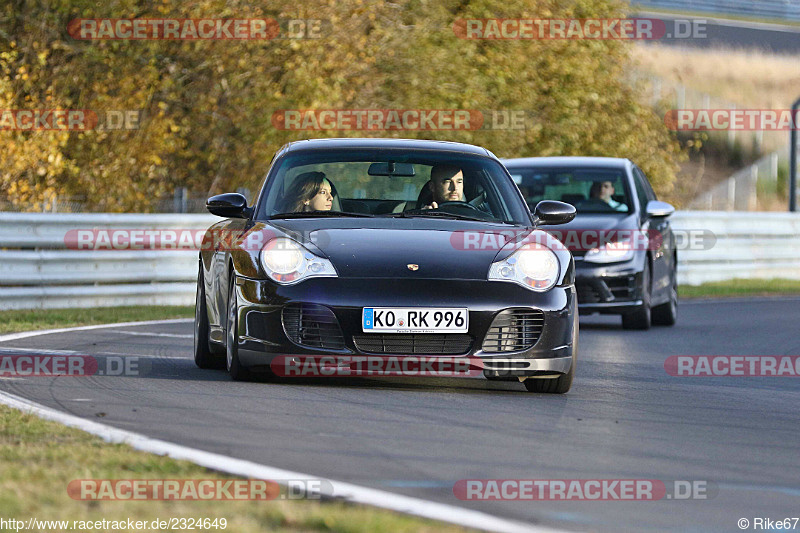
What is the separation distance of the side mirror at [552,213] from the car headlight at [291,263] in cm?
176

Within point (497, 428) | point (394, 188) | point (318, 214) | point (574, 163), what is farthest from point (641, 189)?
point (497, 428)

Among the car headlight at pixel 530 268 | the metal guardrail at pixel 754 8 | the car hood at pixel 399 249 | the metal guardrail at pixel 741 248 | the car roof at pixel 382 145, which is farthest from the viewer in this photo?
the metal guardrail at pixel 754 8

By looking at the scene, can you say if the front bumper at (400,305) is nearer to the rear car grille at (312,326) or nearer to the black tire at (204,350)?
the rear car grille at (312,326)

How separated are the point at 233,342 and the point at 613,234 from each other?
6.81m

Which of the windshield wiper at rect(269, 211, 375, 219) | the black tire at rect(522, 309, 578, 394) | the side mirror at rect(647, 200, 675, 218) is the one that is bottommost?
the black tire at rect(522, 309, 578, 394)

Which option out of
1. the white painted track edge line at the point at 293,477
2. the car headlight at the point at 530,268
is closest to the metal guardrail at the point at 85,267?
the car headlight at the point at 530,268

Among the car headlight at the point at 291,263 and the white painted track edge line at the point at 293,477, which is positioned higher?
the car headlight at the point at 291,263

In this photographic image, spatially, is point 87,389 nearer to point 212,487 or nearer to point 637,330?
point 212,487

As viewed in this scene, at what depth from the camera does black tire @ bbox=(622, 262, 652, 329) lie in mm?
14992

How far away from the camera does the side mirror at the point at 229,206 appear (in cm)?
938

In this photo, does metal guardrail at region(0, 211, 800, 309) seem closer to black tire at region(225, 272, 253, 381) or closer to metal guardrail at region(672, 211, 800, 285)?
black tire at region(225, 272, 253, 381)

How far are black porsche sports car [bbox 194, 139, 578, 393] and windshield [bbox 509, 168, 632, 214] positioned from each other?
607cm

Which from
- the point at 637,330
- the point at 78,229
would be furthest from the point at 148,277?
the point at 637,330

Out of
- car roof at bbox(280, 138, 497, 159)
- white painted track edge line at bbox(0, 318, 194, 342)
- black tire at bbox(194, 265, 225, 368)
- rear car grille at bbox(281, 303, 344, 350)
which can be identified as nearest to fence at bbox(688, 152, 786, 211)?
white painted track edge line at bbox(0, 318, 194, 342)
